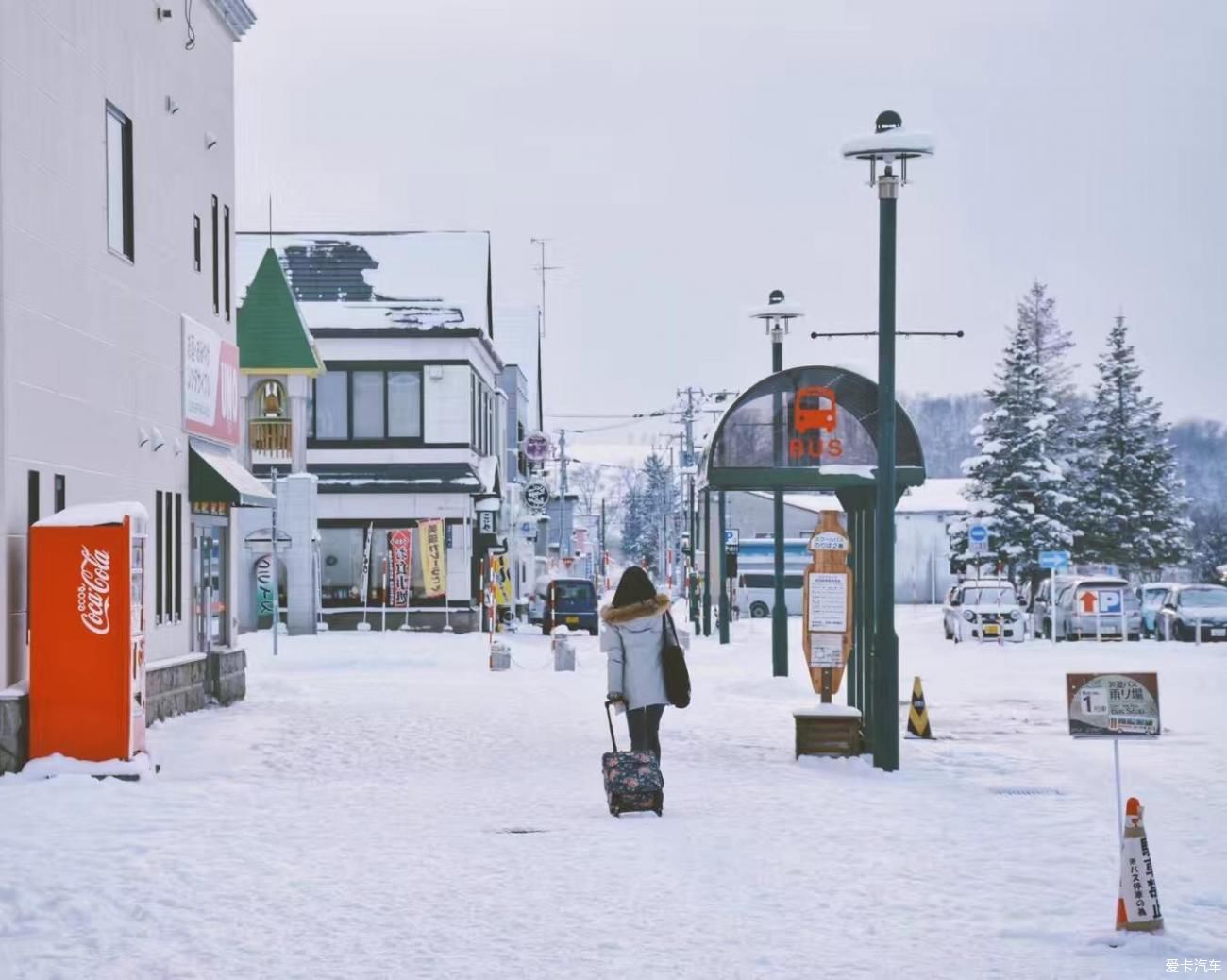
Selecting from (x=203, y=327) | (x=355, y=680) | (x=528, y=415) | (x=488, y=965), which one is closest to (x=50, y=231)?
(x=203, y=327)

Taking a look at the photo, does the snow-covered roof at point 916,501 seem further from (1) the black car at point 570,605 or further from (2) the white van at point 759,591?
(1) the black car at point 570,605

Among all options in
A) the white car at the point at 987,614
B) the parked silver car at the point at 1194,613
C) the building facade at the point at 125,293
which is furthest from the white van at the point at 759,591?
the building facade at the point at 125,293

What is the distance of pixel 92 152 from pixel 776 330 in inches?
571

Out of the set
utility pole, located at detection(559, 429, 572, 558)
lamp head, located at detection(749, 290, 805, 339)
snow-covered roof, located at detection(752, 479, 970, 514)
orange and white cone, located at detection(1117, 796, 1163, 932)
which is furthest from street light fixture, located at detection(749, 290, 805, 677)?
utility pole, located at detection(559, 429, 572, 558)

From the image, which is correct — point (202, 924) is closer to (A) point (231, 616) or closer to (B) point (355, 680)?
(A) point (231, 616)

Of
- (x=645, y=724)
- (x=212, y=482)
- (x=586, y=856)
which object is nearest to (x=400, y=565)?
(x=212, y=482)

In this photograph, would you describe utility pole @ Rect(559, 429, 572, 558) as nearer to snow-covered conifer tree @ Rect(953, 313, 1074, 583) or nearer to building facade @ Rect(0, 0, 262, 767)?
snow-covered conifer tree @ Rect(953, 313, 1074, 583)

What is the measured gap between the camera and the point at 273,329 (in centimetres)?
4472

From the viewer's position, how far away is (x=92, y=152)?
19375mm

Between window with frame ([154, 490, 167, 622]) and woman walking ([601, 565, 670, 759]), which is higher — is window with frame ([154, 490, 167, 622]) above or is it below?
above

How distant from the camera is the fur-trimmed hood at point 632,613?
14.8m

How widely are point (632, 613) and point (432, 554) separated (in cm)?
3817

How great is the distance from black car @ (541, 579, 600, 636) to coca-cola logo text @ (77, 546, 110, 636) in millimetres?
36979

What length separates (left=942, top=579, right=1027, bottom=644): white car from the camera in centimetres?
4953
